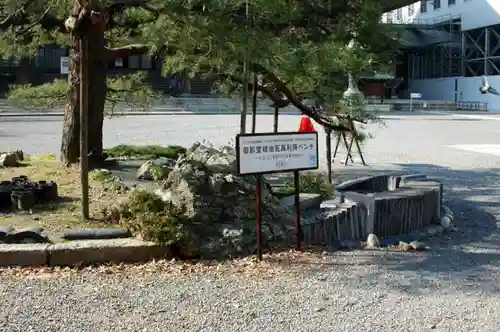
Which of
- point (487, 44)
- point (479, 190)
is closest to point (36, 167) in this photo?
point (479, 190)

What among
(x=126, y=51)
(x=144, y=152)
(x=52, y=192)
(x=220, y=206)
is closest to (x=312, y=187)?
(x=220, y=206)

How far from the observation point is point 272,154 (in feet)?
19.1

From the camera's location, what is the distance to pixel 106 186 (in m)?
8.43

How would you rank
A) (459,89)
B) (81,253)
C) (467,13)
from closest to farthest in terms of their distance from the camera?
(81,253) < (459,89) < (467,13)

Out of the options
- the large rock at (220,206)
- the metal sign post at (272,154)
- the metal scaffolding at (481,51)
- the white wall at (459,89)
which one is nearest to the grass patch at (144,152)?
the large rock at (220,206)

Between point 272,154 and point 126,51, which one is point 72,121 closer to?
point 126,51

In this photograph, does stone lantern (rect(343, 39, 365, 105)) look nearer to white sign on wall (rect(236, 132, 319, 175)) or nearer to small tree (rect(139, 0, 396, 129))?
small tree (rect(139, 0, 396, 129))

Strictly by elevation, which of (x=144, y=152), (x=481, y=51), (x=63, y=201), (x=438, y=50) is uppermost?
(x=438, y=50)

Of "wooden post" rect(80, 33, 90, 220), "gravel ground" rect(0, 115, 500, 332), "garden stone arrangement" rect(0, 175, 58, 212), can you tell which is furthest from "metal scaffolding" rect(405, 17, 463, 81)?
"gravel ground" rect(0, 115, 500, 332)

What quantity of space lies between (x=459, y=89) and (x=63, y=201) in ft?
165

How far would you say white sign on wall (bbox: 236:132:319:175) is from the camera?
562 centimetres

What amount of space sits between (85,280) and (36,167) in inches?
206

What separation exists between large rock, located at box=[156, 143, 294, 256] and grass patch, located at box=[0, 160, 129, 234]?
90cm

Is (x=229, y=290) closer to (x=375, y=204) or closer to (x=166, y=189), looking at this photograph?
(x=166, y=189)
